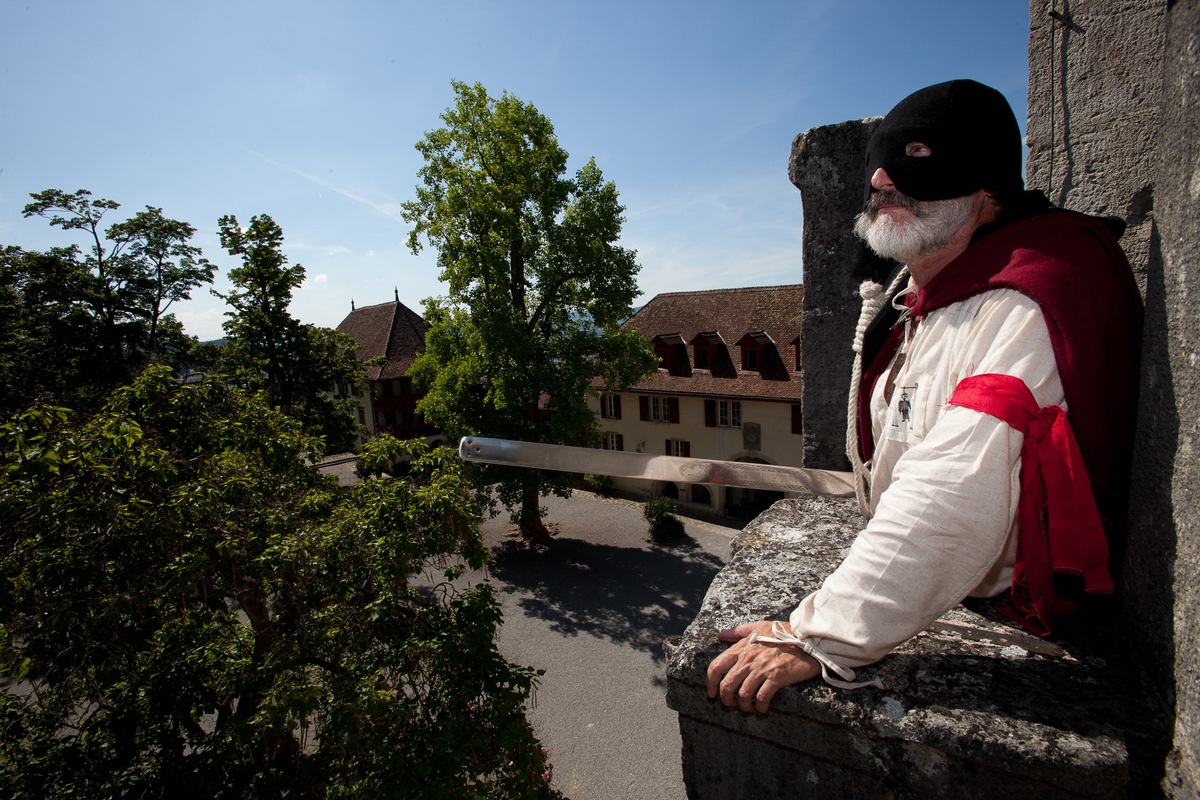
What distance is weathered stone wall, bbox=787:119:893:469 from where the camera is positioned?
2709 millimetres

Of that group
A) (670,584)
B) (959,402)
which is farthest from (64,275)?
(959,402)

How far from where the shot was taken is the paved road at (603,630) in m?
9.48

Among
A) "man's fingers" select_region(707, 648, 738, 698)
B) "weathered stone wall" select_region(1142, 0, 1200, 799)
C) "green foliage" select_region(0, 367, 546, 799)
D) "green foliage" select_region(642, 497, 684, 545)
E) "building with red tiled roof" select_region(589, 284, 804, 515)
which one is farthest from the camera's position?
"building with red tiled roof" select_region(589, 284, 804, 515)

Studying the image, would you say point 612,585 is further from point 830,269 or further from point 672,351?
point 830,269

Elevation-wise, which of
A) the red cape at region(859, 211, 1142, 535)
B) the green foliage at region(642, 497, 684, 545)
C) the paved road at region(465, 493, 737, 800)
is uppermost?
the red cape at region(859, 211, 1142, 535)

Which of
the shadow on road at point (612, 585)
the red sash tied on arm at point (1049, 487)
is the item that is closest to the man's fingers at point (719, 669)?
the red sash tied on arm at point (1049, 487)

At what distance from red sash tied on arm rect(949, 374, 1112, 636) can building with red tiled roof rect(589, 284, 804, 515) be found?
648 inches

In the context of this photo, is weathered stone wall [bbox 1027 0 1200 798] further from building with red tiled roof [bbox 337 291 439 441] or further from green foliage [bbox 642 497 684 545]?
building with red tiled roof [bbox 337 291 439 441]

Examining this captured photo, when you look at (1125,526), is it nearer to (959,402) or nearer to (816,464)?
(959,402)

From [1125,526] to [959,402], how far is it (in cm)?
50

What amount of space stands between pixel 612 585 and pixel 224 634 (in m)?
11.3

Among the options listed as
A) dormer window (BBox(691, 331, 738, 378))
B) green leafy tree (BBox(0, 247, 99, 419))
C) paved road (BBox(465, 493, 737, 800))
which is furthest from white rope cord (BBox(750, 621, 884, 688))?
dormer window (BBox(691, 331, 738, 378))

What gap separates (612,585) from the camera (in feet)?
50.5

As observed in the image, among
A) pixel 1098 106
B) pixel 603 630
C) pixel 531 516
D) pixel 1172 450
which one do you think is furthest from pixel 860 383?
pixel 531 516
